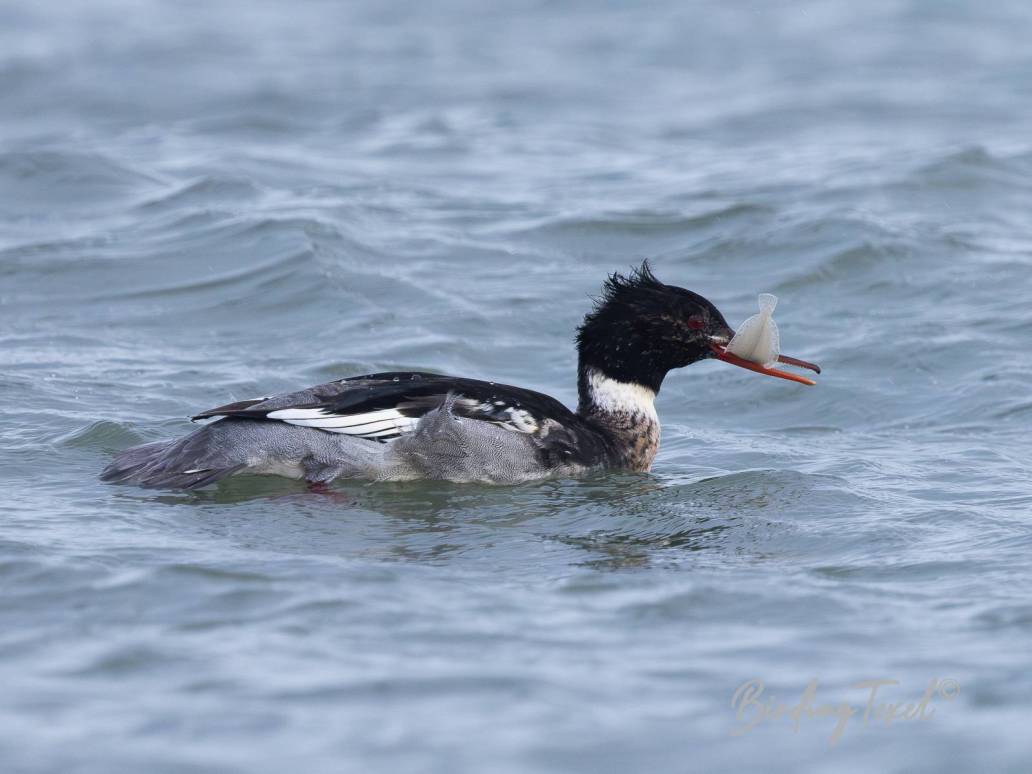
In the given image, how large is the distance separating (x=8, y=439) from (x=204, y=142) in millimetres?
9871

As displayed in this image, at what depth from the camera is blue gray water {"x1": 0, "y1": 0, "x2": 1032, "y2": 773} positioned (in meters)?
5.55

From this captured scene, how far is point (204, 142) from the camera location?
18.4 meters

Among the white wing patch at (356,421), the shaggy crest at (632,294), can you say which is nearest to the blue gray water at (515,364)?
the white wing patch at (356,421)

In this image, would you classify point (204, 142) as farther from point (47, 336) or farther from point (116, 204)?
point (47, 336)

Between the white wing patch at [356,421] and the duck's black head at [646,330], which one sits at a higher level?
the duck's black head at [646,330]

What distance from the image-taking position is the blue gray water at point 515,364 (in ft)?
18.2
